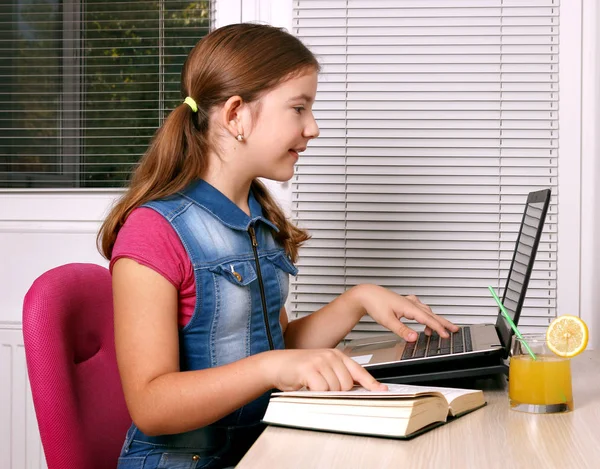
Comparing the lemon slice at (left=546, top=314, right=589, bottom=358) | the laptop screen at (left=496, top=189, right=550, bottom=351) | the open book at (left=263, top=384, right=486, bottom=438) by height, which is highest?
the laptop screen at (left=496, top=189, right=550, bottom=351)

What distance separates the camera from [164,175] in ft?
4.03

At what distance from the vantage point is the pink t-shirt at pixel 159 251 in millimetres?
1082

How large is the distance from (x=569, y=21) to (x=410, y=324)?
888 millimetres

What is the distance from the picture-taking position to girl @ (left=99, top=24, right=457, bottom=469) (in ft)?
3.29

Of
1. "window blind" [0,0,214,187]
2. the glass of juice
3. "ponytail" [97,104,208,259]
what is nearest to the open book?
the glass of juice

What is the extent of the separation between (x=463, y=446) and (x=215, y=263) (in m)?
0.51

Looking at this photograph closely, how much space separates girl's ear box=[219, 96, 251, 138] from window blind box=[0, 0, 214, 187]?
0.90 meters

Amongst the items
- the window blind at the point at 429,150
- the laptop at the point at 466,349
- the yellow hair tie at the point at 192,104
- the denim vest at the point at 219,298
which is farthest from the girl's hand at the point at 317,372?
the window blind at the point at 429,150

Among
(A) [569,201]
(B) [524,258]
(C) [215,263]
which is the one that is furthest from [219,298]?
(A) [569,201]

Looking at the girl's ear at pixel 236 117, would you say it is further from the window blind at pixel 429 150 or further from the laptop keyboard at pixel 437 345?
the window blind at pixel 429 150

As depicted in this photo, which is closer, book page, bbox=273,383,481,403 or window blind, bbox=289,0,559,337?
book page, bbox=273,383,481,403

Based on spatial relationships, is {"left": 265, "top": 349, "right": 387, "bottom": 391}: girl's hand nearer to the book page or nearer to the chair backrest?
the book page

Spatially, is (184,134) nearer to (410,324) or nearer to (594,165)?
(410,324)

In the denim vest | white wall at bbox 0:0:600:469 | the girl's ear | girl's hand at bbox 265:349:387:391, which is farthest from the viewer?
white wall at bbox 0:0:600:469
